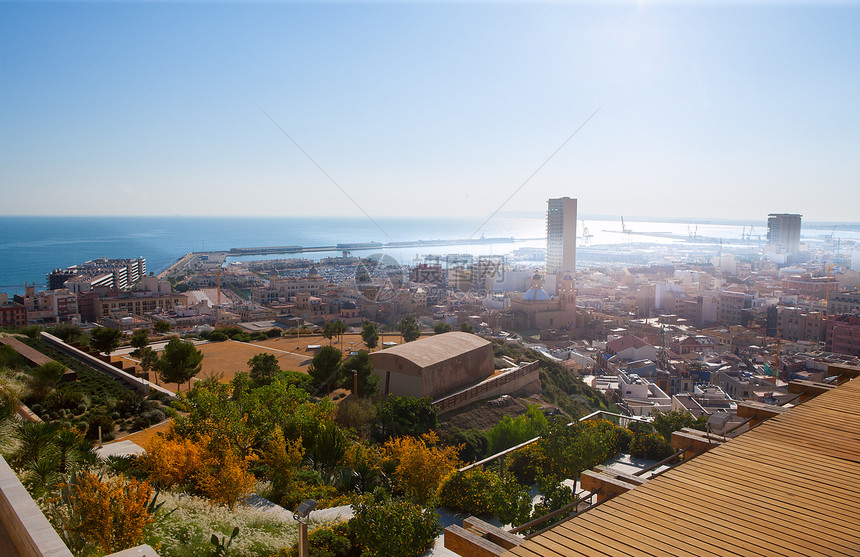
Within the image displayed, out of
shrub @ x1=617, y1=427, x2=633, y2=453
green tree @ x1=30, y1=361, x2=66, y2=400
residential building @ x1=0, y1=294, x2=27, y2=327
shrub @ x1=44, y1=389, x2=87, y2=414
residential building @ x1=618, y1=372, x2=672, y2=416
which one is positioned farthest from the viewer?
residential building @ x1=0, y1=294, x2=27, y2=327

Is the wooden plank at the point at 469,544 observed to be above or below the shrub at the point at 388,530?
above

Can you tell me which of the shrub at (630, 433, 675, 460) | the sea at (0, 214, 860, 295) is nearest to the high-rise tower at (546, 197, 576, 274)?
the sea at (0, 214, 860, 295)

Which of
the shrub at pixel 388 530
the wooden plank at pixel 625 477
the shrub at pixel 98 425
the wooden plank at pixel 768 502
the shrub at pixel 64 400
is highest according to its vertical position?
the wooden plank at pixel 768 502

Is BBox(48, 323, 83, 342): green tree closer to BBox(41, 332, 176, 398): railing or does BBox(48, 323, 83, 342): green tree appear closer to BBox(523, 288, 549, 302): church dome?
BBox(41, 332, 176, 398): railing

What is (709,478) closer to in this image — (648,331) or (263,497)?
(263,497)

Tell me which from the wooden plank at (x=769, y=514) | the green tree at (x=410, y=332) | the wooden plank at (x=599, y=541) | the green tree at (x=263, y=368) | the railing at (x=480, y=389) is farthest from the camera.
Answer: the green tree at (x=410, y=332)

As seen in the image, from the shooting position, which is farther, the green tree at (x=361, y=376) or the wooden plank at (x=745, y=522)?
the green tree at (x=361, y=376)

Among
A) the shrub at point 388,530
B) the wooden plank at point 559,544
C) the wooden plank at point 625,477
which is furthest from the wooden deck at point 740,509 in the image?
the shrub at point 388,530

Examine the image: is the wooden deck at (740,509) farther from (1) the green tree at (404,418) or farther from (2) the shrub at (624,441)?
(1) the green tree at (404,418)
